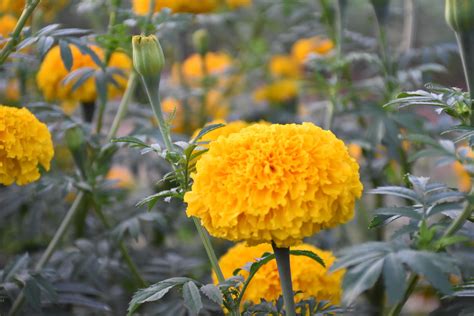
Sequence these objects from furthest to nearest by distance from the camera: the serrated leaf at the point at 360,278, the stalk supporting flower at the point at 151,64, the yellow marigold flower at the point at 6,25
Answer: the yellow marigold flower at the point at 6,25
the stalk supporting flower at the point at 151,64
the serrated leaf at the point at 360,278

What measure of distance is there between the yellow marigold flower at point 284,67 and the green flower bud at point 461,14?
5.17 feet

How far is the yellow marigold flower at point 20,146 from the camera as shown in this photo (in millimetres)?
1059

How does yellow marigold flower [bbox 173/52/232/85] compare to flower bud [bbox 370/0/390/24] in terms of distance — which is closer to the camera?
flower bud [bbox 370/0/390/24]

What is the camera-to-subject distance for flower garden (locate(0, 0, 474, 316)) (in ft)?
2.73

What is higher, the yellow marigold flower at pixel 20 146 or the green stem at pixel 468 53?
the green stem at pixel 468 53

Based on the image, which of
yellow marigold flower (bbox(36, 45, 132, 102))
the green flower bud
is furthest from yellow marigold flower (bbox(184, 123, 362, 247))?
yellow marigold flower (bbox(36, 45, 132, 102))

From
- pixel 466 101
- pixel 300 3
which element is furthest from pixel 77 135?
pixel 300 3

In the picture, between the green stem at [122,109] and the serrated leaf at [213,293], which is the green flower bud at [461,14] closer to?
the serrated leaf at [213,293]

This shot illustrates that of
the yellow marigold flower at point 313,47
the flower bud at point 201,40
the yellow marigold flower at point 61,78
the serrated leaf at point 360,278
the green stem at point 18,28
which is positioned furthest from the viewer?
the yellow marigold flower at point 313,47

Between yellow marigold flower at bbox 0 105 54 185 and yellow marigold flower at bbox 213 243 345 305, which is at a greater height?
yellow marigold flower at bbox 0 105 54 185

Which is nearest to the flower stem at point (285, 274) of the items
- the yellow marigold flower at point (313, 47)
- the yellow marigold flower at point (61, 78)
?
the yellow marigold flower at point (61, 78)

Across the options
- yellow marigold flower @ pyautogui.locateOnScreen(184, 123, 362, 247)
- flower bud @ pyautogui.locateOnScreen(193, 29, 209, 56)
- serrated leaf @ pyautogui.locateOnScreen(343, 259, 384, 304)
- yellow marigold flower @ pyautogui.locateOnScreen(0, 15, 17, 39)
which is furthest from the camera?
flower bud @ pyautogui.locateOnScreen(193, 29, 209, 56)

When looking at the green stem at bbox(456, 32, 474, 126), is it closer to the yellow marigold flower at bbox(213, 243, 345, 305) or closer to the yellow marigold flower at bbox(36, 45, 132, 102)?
the yellow marigold flower at bbox(213, 243, 345, 305)

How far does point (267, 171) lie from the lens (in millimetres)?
847
